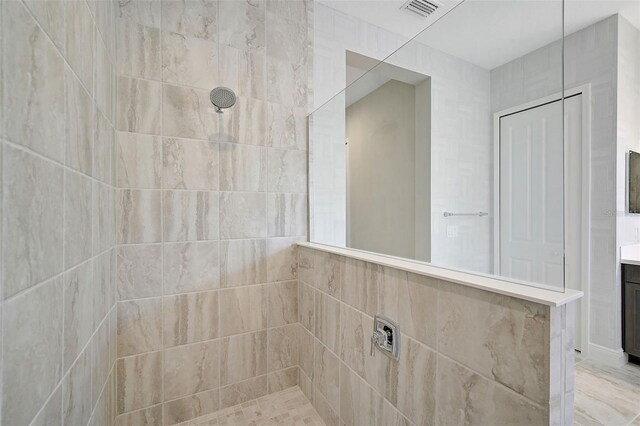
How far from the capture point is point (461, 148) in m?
1.59

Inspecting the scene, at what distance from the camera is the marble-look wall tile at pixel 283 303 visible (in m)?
1.62

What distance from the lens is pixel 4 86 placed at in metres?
0.43

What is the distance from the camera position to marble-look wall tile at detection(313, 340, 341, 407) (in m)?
1.27

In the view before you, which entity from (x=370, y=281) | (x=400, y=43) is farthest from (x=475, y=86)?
(x=370, y=281)

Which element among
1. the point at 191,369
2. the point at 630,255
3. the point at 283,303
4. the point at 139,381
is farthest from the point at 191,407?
the point at 630,255

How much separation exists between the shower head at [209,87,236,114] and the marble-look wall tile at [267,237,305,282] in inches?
30.9

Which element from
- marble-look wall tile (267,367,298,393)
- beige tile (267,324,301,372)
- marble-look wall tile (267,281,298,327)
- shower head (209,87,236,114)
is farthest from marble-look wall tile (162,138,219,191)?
marble-look wall tile (267,367,298,393)

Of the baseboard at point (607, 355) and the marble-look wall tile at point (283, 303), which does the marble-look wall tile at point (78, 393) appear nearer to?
the marble-look wall tile at point (283, 303)

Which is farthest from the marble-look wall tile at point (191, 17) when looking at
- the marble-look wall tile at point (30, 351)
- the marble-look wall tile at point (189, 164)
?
the marble-look wall tile at point (30, 351)

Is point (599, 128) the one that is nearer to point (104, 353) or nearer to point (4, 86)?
point (4, 86)

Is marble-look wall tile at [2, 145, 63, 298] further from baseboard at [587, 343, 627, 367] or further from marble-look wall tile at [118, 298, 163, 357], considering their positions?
baseboard at [587, 343, 627, 367]

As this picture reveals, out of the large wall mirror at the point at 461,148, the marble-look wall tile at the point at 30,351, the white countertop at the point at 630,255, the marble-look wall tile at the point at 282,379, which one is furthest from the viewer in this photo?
the white countertop at the point at 630,255

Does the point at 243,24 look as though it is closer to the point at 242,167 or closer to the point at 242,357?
the point at 242,167

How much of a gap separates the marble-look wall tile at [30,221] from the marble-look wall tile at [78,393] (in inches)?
12.2
